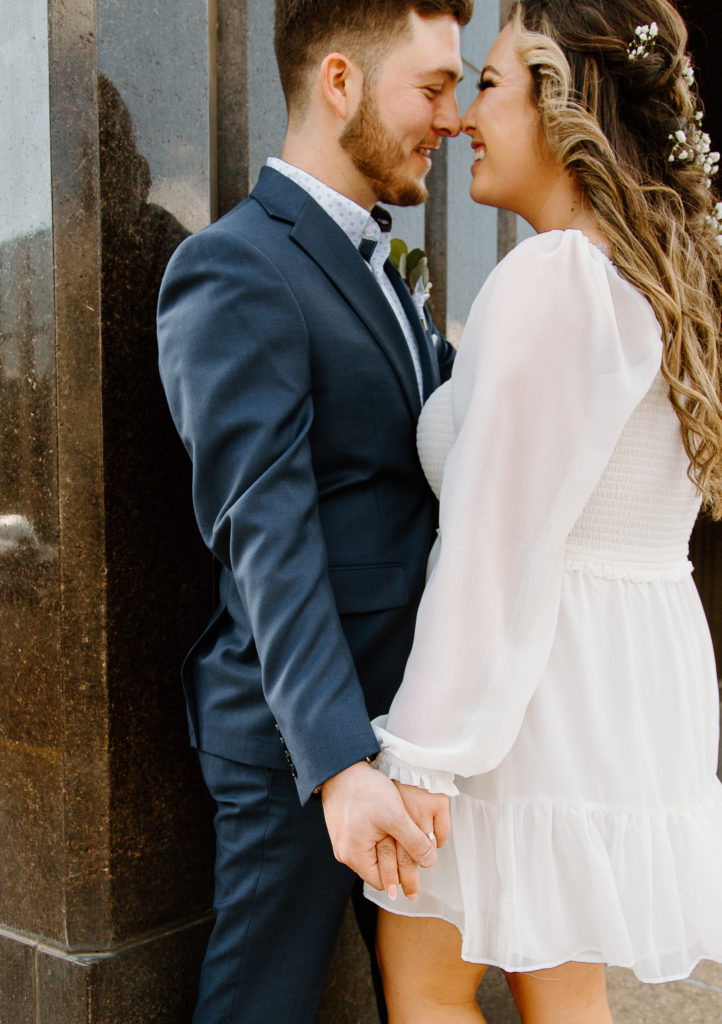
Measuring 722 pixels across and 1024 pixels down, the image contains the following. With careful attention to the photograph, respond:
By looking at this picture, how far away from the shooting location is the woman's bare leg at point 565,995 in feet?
5.53

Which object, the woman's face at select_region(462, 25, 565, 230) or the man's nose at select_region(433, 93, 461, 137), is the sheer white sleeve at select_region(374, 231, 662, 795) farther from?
the man's nose at select_region(433, 93, 461, 137)

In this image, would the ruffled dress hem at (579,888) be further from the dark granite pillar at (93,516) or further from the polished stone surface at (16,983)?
the polished stone surface at (16,983)

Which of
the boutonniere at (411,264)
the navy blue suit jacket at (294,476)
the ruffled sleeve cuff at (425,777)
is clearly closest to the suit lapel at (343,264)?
the navy blue suit jacket at (294,476)

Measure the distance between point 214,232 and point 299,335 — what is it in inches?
9.8

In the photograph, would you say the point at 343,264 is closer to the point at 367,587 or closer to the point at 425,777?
the point at 367,587

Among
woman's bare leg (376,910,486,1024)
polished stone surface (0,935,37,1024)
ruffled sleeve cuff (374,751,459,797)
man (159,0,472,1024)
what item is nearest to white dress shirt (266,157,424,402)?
man (159,0,472,1024)

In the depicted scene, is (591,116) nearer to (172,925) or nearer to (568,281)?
(568,281)

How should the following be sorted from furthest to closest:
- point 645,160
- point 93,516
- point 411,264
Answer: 1. point 411,264
2. point 93,516
3. point 645,160

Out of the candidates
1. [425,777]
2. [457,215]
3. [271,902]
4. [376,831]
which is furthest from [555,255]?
[457,215]

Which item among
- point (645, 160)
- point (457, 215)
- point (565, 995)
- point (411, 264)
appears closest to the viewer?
point (565, 995)

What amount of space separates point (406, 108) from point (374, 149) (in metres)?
0.11

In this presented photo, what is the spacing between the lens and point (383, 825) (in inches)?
58.1

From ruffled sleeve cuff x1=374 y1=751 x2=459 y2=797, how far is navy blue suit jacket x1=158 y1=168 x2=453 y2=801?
0.20 ft

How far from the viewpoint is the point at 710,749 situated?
182 centimetres
